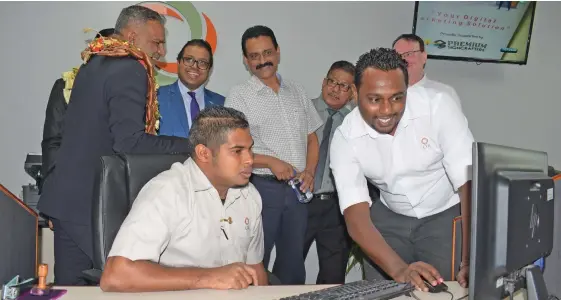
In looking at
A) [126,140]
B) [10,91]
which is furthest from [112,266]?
[10,91]

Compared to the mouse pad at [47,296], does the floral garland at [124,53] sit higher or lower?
higher

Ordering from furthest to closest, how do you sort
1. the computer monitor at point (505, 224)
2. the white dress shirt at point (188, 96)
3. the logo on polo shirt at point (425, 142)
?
the white dress shirt at point (188, 96)
the logo on polo shirt at point (425, 142)
the computer monitor at point (505, 224)

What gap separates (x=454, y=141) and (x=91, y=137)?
1.38 metres

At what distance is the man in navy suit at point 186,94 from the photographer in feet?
11.5

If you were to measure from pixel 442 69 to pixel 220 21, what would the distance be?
1.67 meters

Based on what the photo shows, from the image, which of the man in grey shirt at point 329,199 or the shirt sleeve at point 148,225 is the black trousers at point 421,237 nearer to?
the shirt sleeve at point 148,225

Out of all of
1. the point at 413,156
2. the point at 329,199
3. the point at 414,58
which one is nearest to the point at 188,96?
the point at 329,199

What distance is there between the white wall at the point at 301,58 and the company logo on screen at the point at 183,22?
0.03 metres

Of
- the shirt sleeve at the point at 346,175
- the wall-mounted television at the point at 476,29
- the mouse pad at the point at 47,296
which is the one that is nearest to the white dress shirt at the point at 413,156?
the shirt sleeve at the point at 346,175

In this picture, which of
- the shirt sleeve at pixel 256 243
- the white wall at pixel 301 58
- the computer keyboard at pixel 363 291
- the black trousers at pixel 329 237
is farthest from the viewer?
the white wall at pixel 301 58

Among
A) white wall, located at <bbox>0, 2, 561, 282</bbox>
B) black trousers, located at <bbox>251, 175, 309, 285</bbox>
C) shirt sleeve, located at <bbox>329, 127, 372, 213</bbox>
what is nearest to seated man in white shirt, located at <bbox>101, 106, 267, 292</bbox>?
shirt sleeve, located at <bbox>329, 127, 372, 213</bbox>

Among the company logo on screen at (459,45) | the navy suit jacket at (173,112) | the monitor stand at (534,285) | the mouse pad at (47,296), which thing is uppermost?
the company logo on screen at (459,45)

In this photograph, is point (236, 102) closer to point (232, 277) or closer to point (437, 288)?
point (232, 277)

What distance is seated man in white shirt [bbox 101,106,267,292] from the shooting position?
175 centimetres
